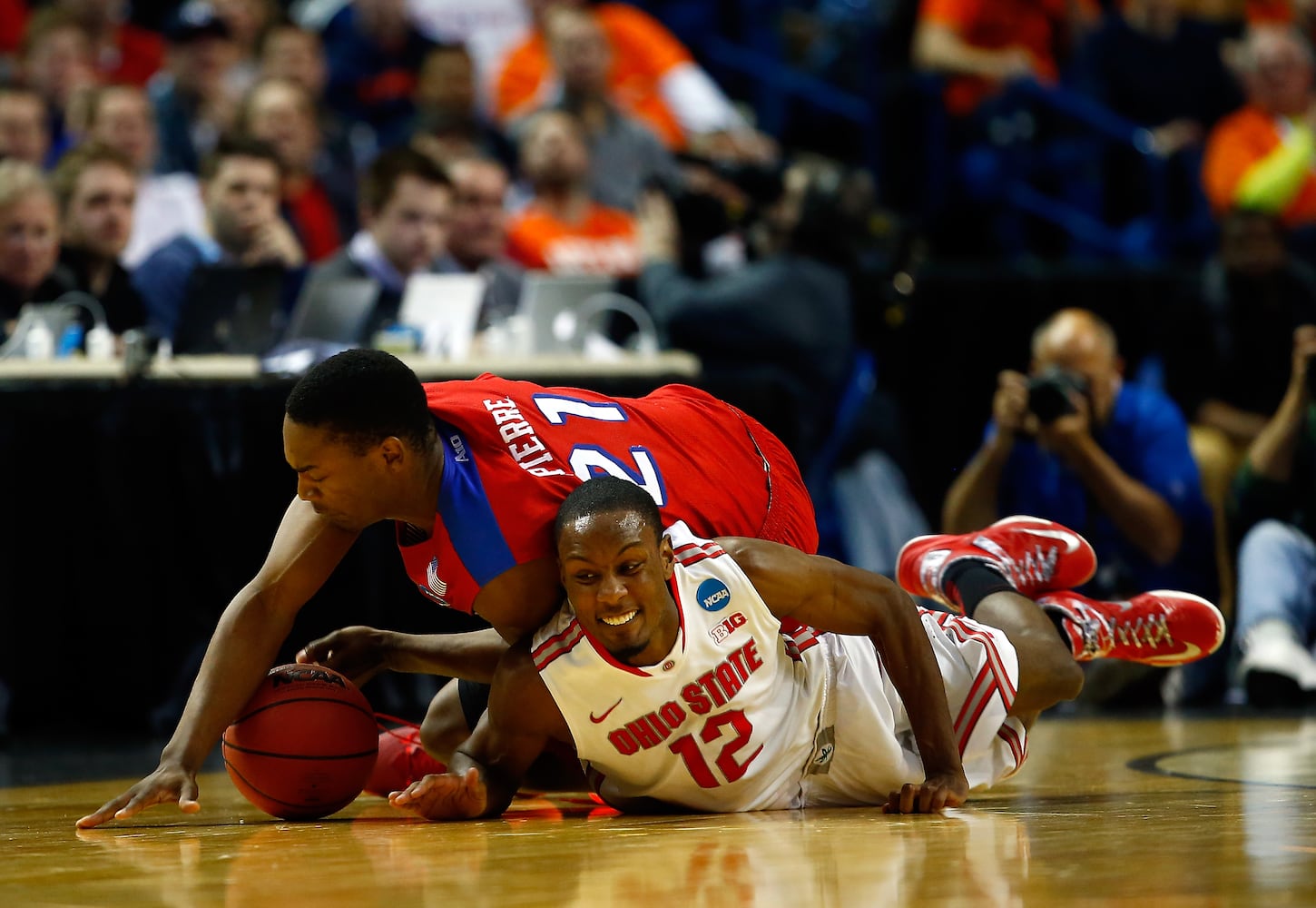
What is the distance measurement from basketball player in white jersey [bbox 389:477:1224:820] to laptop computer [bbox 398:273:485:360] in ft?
10.0

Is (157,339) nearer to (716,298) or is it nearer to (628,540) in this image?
(716,298)

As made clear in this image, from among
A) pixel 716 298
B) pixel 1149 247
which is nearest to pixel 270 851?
pixel 716 298

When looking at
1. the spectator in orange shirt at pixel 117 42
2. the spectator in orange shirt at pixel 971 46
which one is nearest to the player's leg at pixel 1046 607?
the spectator in orange shirt at pixel 971 46

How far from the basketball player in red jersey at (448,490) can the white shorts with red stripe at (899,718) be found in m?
0.36

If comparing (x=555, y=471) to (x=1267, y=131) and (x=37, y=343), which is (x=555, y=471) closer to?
(x=37, y=343)

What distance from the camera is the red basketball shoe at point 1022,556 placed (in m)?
4.35

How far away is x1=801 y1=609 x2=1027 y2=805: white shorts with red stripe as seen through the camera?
11.9 feet

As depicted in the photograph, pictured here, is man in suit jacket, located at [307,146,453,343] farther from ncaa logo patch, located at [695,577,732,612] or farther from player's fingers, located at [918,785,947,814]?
player's fingers, located at [918,785,947,814]

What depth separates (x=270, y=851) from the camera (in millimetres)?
3039

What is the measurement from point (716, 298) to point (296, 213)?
2582 mm

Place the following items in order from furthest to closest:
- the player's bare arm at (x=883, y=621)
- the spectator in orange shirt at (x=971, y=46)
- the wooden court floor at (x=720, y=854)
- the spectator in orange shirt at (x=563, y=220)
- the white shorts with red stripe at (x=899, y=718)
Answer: the spectator in orange shirt at (x=971, y=46) < the spectator in orange shirt at (x=563, y=220) < the white shorts with red stripe at (x=899, y=718) < the player's bare arm at (x=883, y=621) < the wooden court floor at (x=720, y=854)

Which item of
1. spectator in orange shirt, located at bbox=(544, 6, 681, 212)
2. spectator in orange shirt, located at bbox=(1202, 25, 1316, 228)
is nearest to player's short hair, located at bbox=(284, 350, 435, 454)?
spectator in orange shirt, located at bbox=(544, 6, 681, 212)

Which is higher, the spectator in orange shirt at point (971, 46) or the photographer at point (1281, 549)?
the spectator in orange shirt at point (971, 46)

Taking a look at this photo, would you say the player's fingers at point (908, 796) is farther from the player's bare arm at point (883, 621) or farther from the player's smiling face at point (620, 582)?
the player's smiling face at point (620, 582)
